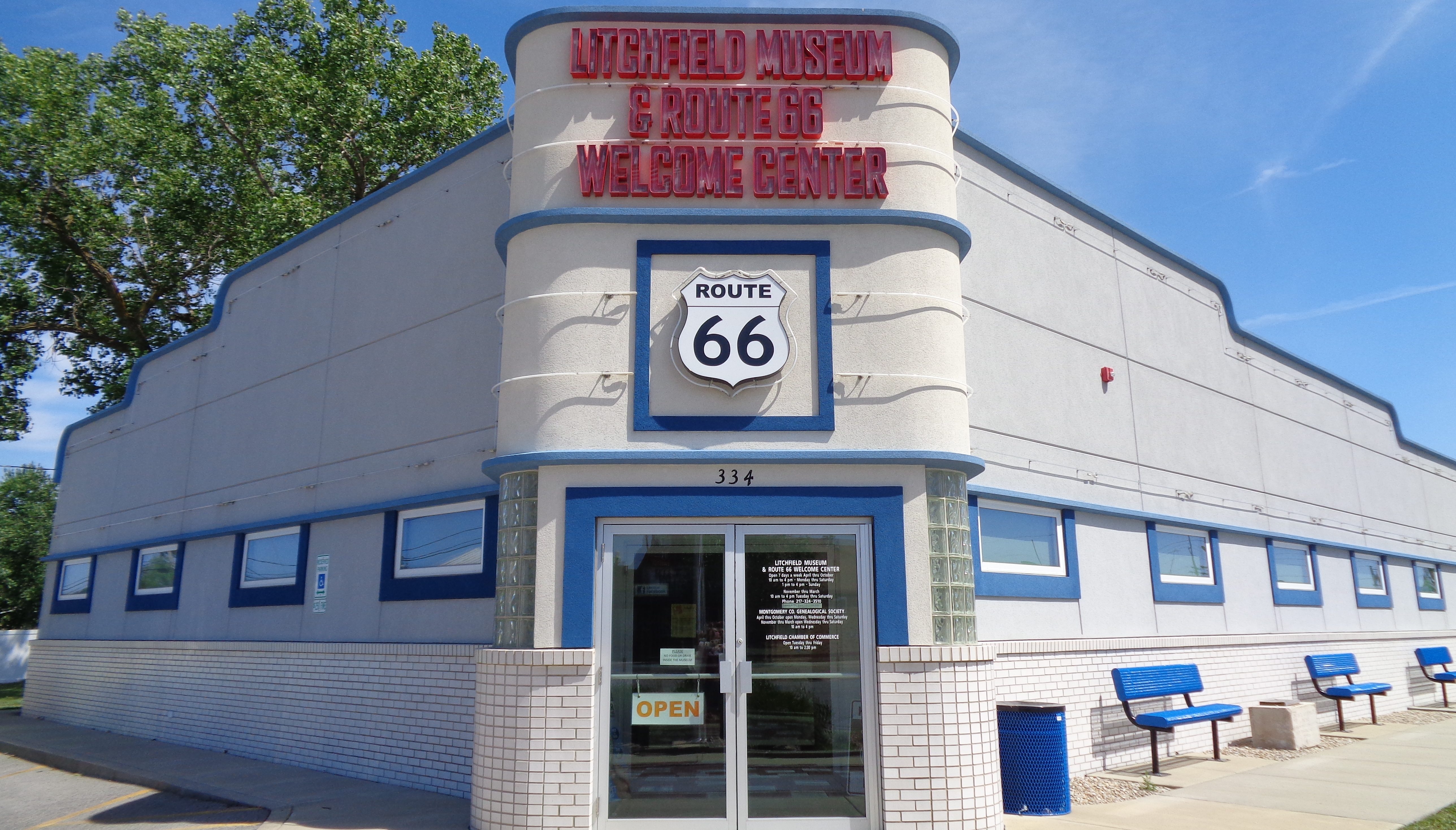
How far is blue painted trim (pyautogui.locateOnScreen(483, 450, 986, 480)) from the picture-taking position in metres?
8.34

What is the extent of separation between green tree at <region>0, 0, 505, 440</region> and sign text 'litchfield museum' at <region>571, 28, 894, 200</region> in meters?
19.6

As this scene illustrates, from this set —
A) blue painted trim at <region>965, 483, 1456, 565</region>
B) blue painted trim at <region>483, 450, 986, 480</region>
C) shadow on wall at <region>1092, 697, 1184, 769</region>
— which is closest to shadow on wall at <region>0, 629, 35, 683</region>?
blue painted trim at <region>483, 450, 986, 480</region>

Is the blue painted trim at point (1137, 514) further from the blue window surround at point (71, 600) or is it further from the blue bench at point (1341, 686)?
the blue window surround at point (71, 600)

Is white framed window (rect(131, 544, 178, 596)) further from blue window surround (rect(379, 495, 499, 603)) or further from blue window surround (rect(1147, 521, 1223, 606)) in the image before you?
blue window surround (rect(1147, 521, 1223, 606))

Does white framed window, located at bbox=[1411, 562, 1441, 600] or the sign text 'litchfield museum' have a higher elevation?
the sign text 'litchfield museum'

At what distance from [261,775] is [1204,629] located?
12.8m

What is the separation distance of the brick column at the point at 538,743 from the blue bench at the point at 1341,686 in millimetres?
12808

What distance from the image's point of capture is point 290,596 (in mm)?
12984

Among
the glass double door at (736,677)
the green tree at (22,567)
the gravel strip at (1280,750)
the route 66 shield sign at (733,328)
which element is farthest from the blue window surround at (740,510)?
the green tree at (22,567)

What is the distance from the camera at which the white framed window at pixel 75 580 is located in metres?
18.6

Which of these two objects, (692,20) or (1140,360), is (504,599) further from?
(1140,360)

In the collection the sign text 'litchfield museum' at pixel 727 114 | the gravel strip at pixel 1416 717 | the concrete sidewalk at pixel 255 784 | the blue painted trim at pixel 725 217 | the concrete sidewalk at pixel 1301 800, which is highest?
the sign text 'litchfield museum' at pixel 727 114

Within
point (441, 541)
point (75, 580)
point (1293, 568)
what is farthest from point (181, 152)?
point (1293, 568)

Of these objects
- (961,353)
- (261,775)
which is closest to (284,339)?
(261,775)
